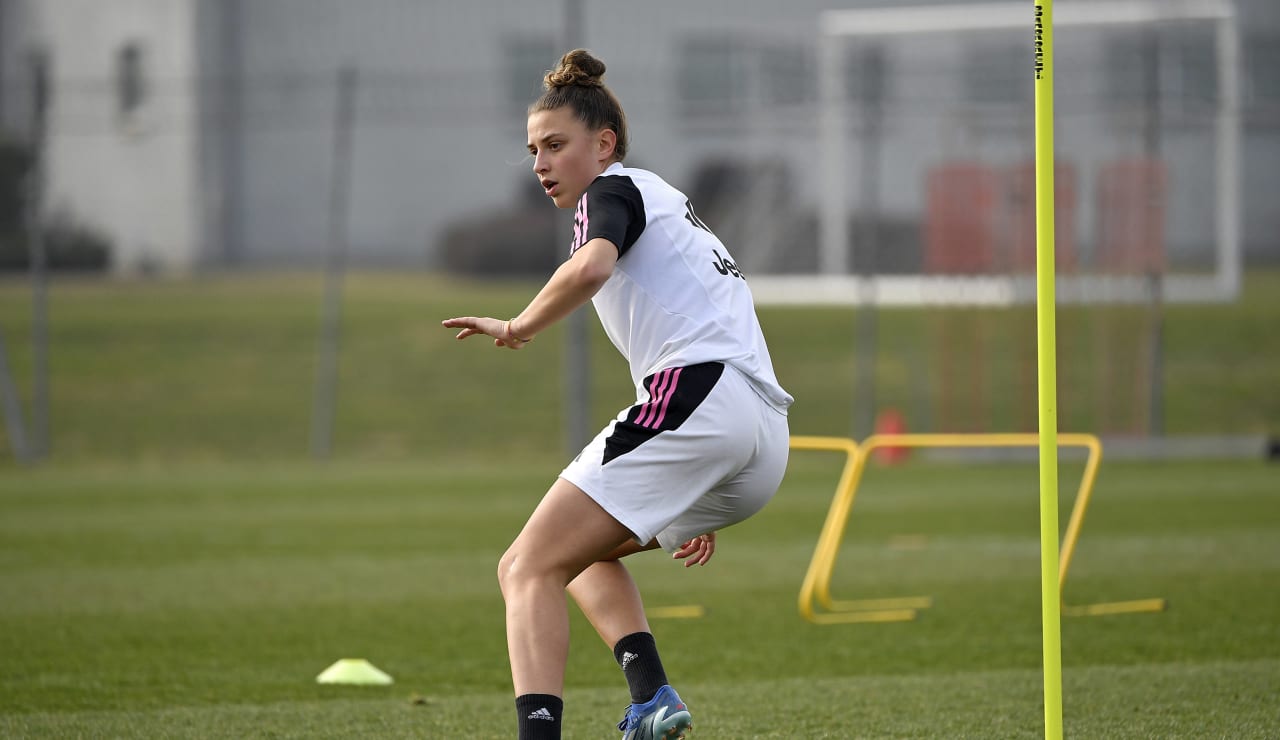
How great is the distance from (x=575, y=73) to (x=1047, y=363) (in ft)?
4.69

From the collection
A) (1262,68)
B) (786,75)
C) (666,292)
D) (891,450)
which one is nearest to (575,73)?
(666,292)

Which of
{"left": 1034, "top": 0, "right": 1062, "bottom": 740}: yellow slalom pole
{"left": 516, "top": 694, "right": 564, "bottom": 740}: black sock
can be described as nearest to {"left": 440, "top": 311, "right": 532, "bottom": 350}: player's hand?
{"left": 516, "top": 694, "right": 564, "bottom": 740}: black sock

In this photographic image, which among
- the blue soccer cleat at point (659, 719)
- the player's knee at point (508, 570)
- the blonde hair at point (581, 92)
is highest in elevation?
the blonde hair at point (581, 92)

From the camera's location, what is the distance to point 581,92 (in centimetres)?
431

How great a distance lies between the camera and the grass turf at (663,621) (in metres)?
5.64

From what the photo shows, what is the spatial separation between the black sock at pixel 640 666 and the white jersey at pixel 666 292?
779 mm

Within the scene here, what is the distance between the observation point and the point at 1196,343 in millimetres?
21672

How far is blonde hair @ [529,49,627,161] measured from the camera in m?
4.30

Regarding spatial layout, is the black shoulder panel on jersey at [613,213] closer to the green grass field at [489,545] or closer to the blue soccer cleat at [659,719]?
the blue soccer cleat at [659,719]

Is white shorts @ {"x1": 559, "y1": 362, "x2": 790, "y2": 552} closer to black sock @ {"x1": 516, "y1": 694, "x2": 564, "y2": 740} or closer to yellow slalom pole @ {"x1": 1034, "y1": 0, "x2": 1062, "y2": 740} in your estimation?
black sock @ {"x1": 516, "y1": 694, "x2": 564, "y2": 740}

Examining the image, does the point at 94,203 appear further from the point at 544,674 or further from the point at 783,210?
the point at 544,674

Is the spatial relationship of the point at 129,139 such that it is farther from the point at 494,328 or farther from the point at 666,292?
the point at 494,328

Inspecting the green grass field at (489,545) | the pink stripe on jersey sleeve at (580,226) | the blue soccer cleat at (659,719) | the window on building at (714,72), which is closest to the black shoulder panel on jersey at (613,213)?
the pink stripe on jersey sleeve at (580,226)

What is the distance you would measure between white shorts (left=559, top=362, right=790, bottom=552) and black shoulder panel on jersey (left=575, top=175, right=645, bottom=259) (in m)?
0.37
